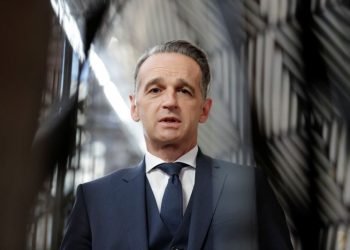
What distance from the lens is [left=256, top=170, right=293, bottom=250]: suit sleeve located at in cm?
59

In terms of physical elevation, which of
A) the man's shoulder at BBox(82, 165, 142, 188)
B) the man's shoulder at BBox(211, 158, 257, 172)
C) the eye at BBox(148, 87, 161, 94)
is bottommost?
the man's shoulder at BBox(82, 165, 142, 188)

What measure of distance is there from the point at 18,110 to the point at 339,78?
1.42 feet

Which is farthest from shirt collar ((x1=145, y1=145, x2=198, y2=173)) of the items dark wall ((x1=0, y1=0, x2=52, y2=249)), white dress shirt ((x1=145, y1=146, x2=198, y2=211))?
dark wall ((x1=0, y1=0, x2=52, y2=249))

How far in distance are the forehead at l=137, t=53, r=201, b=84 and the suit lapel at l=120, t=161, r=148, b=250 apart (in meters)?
0.12

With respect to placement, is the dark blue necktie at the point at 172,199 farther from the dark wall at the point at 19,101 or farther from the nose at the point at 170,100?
the dark wall at the point at 19,101

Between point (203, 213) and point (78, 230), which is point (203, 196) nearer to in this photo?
point (203, 213)

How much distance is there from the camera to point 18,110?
66 cm

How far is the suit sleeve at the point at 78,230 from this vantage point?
0.59 meters

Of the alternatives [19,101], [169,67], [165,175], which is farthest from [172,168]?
[19,101]

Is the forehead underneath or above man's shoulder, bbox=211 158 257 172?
above

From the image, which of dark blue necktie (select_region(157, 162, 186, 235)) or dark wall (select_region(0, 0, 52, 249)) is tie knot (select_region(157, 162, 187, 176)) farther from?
dark wall (select_region(0, 0, 52, 249))

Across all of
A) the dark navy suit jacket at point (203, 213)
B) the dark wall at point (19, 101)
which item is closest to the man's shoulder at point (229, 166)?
the dark navy suit jacket at point (203, 213)

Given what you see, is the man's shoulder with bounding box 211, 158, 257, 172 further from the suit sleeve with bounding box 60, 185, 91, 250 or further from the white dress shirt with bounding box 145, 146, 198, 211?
the suit sleeve with bounding box 60, 185, 91, 250

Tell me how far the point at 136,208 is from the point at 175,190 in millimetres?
52
